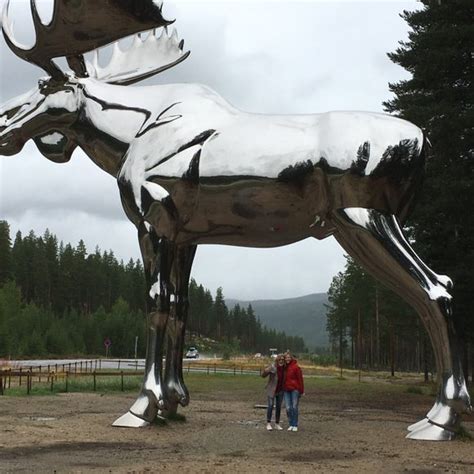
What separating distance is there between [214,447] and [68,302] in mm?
88239

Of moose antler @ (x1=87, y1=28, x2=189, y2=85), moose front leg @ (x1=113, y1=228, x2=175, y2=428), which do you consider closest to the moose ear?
moose antler @ (x1=87, y1=28, x2=189, y2=85)

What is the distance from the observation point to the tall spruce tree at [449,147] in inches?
610

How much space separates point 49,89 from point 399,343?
240 feet

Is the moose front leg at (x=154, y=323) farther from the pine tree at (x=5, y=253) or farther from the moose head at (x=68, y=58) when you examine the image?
the pine tree at (x=5, y=253)

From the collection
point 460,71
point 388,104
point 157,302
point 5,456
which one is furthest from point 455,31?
point 5,456

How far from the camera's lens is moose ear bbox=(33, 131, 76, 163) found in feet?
27.9

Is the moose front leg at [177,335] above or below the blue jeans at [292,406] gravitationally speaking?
above

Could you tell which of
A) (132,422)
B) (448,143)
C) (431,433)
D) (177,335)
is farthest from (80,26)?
(448,143)

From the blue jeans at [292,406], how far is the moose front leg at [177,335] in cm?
140

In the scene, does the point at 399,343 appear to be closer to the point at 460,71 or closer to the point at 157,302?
the point at 460,71

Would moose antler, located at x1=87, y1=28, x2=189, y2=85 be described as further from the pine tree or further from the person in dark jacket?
the pine tree

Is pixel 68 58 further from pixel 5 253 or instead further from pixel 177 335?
pixel 5 253

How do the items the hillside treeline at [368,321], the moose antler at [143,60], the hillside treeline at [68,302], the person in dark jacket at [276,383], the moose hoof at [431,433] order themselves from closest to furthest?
the moose hoof at [431,433]
the moose antler at [143,60]
the person in dark jacket at [276,383]
the hillside treeline at [368,321]
the hillside treeline at [68,302]

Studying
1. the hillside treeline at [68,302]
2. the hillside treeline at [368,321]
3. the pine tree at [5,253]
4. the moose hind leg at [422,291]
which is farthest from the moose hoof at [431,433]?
the pine tree at [5,253]
